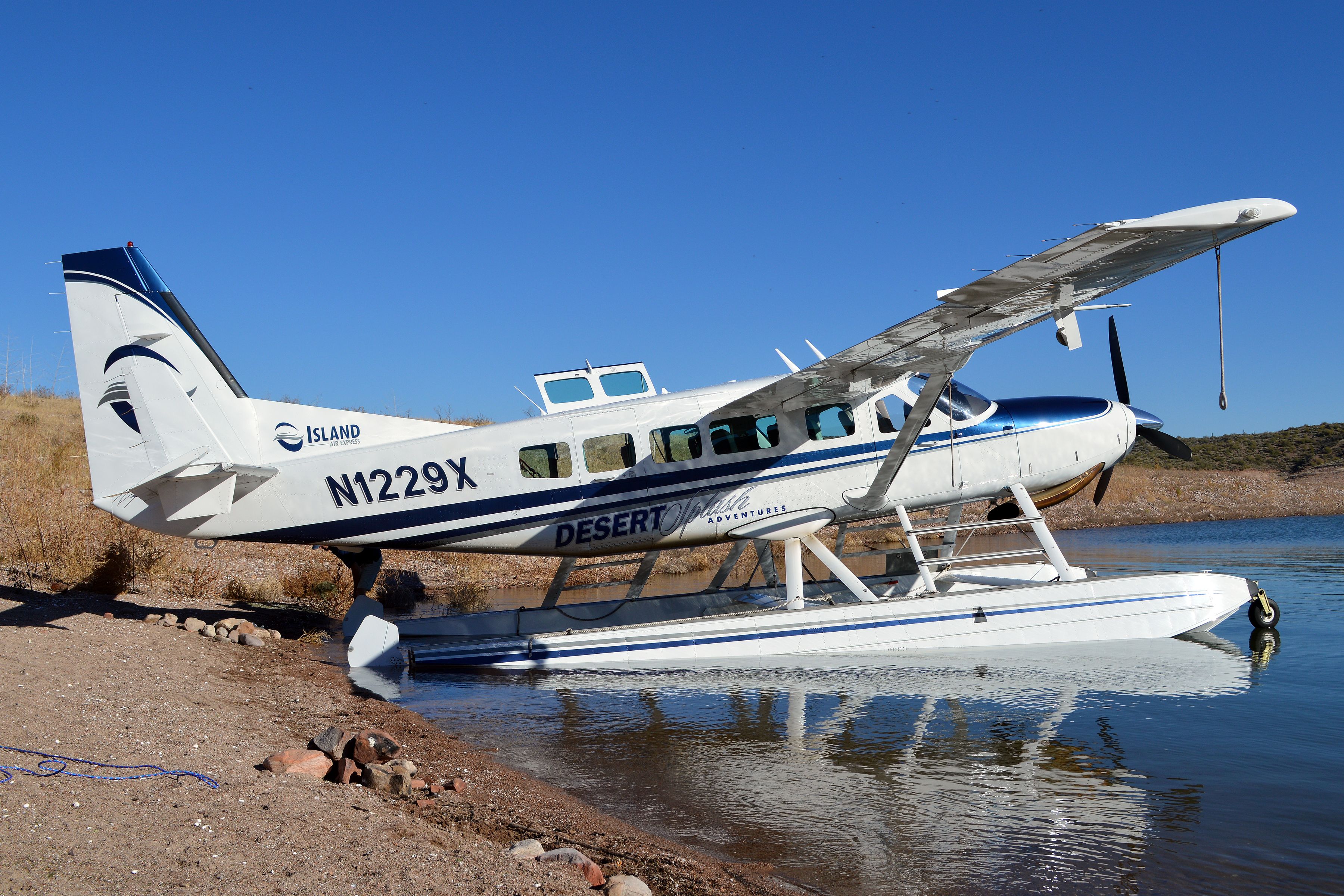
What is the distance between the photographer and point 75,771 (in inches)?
194

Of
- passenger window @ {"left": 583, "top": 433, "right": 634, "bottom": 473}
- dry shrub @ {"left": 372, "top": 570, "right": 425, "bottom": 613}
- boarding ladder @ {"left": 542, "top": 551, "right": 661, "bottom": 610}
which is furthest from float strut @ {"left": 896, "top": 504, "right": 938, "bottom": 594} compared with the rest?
dry shrub @ {"left": 372, "top": 570, "right": 425, "bottom": 613}

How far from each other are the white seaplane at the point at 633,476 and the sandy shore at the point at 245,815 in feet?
9.66

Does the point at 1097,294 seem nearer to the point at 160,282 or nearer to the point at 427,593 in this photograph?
the point at 160,282

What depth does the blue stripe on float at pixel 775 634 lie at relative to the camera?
37.2 ft

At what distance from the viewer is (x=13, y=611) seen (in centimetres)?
1111

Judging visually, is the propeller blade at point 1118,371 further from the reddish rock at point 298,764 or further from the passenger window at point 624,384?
the reddish rock at point 298,764

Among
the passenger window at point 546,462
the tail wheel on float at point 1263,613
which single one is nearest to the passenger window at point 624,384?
the passenger window at point 546,462

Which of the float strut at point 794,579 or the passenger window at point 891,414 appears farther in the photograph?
the passenger window at point 891,414

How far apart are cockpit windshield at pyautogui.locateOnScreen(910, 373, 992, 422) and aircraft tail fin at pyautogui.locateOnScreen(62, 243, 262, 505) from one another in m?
9.71

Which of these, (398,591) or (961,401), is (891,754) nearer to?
(961,401)

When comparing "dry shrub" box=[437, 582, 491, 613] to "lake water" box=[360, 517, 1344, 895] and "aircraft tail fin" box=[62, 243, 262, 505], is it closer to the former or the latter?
"lake water" box=[360, 517, 1344, 895]

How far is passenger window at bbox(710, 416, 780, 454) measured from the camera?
11.9m

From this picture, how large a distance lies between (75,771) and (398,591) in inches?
570

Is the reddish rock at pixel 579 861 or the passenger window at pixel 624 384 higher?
the passenger window at pixel 624 384
